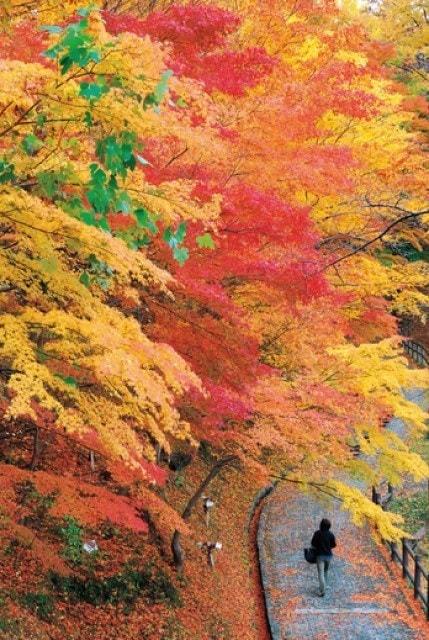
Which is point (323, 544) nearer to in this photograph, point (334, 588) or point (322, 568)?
point (322, 568)

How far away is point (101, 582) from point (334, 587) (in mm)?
5087

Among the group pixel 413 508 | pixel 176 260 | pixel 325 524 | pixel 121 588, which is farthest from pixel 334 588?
pixel 176 260

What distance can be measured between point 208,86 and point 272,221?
89.8 inches

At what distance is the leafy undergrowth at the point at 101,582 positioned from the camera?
8836 mm

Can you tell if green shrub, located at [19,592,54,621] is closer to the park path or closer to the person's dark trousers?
the park path

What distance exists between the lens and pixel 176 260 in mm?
9055

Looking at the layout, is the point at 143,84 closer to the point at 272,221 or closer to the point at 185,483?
the point at 272,221

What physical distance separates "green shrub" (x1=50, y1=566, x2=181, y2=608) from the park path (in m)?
1.93

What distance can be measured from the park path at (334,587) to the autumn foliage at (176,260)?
0.80 meters

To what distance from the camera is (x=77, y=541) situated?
1109 centimetres

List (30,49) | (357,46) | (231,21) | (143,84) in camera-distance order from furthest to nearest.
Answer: (357,46), (231,21), (30,49), (143,84)

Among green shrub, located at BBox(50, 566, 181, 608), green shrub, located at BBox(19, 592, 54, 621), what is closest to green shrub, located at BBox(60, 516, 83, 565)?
green shrub, located at BBox(50, 566, 181, 608)

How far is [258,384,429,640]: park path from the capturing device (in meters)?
11.7

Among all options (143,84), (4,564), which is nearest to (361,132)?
(4,564)
